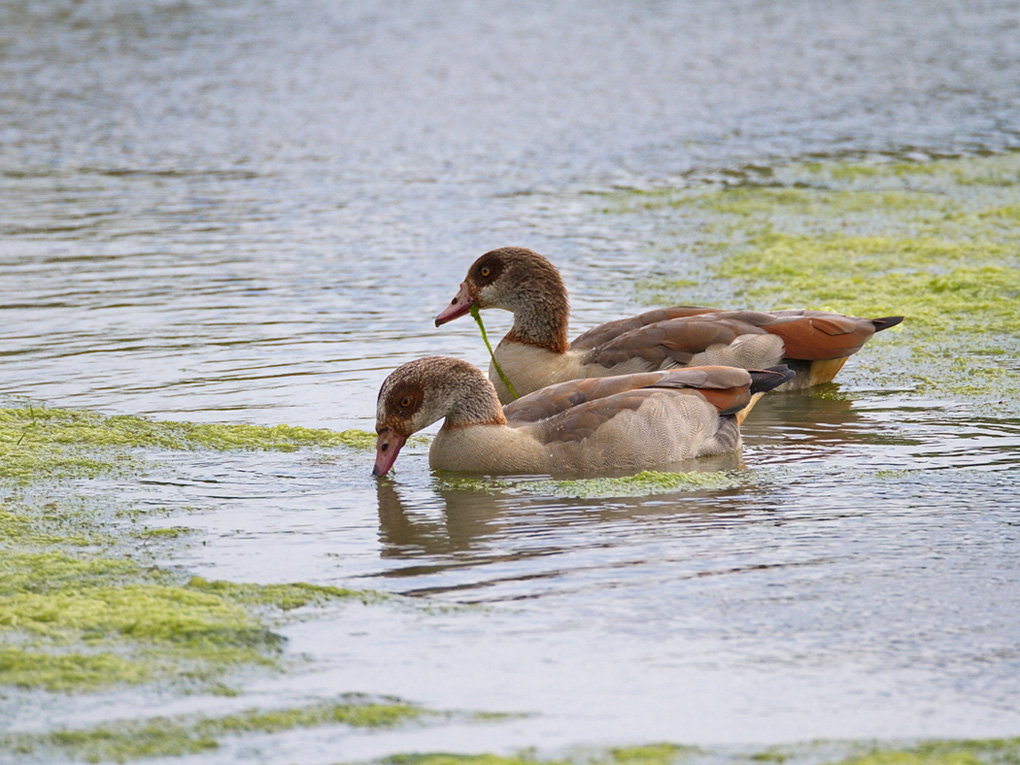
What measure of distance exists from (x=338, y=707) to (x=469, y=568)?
1.63 meters

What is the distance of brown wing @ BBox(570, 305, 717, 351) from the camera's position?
1059cm

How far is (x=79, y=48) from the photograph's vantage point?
31.3 metres

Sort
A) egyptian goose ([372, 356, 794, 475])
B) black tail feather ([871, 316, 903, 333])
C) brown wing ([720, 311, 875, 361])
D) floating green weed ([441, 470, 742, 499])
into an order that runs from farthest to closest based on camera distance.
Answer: black tail feather ([871, 316, 903, 333]), brown wing ([720, 311, 875, 361]), egyptian goose ([372, 356, 794, 475]), floating green weed ([441, 470, 742, 499])

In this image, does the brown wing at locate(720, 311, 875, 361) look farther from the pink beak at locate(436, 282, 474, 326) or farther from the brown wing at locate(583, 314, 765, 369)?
the pink beak at locate(436, 282, 474, 326)

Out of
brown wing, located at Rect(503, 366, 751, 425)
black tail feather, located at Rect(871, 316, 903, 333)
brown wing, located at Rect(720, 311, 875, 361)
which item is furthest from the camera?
black tail feather, located at Rect(871, 316, 903, 333)

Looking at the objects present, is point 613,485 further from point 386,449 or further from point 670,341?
point 670,341

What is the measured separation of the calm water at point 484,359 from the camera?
5562 millimetres

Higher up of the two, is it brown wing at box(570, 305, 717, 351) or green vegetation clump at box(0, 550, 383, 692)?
brown wing at box(570, 305, 717, 351)

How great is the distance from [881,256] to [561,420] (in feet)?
23.6

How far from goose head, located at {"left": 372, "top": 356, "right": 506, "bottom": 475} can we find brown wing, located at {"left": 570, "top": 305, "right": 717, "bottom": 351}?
6.78ft

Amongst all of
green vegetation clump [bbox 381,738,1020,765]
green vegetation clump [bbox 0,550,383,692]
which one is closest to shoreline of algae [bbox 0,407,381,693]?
green vegetation clump [bbox 0,550,383,692]

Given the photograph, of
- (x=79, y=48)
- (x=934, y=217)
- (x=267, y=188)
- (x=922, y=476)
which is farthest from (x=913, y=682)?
(x=79, y=48)

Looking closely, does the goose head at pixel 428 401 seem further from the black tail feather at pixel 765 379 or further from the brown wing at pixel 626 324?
the brown wing at pixel 626 324

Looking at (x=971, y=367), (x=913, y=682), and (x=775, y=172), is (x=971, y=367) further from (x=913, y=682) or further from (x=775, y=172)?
(x=775, y=172)
